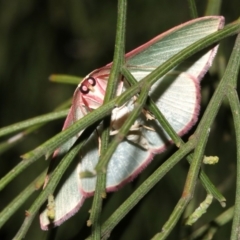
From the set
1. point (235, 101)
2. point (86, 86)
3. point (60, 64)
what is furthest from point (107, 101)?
point (60, 64)

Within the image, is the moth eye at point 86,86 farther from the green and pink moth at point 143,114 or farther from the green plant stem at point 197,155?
the green plant stem at point 197,155

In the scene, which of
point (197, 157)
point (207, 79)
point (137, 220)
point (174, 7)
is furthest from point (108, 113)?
point (174, 7)

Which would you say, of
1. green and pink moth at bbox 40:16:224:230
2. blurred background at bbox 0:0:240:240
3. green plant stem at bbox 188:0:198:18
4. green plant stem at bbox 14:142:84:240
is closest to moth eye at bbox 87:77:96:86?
green and pink moth at bbox 40:16:224:230

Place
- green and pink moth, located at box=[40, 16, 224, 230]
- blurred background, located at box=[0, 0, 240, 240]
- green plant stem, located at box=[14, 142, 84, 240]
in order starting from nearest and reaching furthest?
1. green plant stem, located at box=[14, 142, 84, 240]
2. green and pink moth, located at box=[40, 16, 224, 230]
3. blurred background, located at box=[0, 0, 240, 240]

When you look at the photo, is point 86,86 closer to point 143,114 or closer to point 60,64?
point 143,114

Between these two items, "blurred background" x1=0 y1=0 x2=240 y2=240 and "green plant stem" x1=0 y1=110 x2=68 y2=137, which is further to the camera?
"blurred background" x1=0 y1=0 x2=240 y2=240

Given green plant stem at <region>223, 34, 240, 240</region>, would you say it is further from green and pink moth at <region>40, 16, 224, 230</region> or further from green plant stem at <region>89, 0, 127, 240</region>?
green plant stem at <region>89, 0, 127, 240</region>
